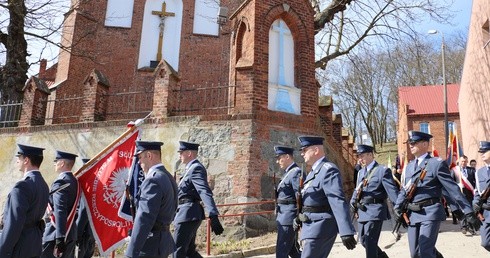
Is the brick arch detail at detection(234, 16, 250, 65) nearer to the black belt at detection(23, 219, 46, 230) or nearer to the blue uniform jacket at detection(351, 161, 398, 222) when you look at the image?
the blue uniform jacket at detection(351, 161, 398, 222)

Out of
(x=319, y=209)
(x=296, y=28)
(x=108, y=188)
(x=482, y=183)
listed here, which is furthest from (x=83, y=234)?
(x=296, y=28)

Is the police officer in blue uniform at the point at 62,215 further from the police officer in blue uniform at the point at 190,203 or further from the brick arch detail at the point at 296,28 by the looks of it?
the brick arch detail at the point at 296,28

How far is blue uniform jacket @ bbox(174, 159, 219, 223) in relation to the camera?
632 centimetres

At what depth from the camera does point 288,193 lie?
280 inches

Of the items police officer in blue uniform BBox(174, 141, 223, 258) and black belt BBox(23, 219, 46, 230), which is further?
police officer in blue uniform BBox(174, 141, 223, 258)

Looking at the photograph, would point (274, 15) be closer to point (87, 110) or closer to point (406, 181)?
point (87, 110)

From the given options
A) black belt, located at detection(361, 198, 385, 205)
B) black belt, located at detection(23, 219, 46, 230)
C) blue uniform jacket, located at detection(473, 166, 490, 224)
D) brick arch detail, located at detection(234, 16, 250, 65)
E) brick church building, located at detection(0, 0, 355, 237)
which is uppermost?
brick arch detail, located at detection(234, 16, 250, 65)

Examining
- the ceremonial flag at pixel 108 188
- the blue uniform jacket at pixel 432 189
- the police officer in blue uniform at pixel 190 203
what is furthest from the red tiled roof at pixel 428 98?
the ceremonial flag at pixel 108 188

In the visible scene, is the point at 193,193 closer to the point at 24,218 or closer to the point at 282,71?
the point at 24,218

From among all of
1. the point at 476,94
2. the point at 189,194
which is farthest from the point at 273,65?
the point at 476,94

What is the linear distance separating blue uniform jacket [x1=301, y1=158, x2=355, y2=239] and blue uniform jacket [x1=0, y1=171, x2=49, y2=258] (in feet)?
9.48

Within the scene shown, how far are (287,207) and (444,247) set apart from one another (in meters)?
3.95

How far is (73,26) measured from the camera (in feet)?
61.0

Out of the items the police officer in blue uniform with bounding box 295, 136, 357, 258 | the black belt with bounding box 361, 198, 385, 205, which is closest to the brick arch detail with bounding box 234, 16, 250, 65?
the black belt with bounding box 361, 198, 385, 205
